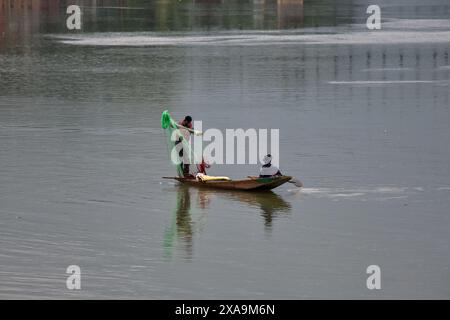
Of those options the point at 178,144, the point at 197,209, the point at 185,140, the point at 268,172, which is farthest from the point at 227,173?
the point at 197,209

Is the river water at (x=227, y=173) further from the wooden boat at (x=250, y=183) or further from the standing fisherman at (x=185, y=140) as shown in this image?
the standing fisherman at (x=185, y=140)

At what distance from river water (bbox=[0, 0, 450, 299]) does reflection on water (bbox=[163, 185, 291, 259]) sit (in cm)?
6

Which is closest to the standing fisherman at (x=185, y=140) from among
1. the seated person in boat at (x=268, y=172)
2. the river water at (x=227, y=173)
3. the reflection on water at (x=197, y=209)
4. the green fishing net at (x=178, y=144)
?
the green fishing net at (x=178, y=144)

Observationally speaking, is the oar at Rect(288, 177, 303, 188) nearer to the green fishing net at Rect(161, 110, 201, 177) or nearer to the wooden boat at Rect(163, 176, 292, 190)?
the wooden boat at Rect(163, 176, 292, 190)

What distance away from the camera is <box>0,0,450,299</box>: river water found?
25.7 meters

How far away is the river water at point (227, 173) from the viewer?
25.7m

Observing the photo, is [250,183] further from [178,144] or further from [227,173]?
[227,173]

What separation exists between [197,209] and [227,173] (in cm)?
408

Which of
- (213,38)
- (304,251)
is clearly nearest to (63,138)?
(304,251)

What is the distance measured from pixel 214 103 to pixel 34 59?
22.0 m

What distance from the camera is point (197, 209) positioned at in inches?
1241

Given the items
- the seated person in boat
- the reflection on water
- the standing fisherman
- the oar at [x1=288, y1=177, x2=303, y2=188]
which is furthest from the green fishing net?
the oar at [x1=288, y1=177, x2=303, y2=188]

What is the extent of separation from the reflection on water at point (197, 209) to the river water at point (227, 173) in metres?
0.06
